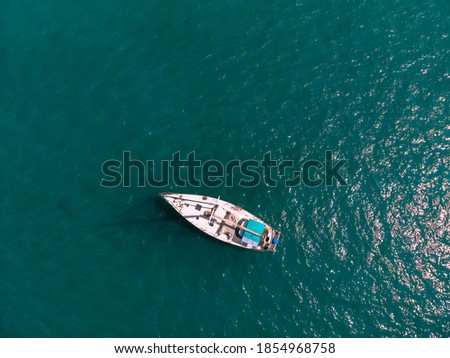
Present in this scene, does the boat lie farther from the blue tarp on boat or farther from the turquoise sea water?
the turquoise sea water

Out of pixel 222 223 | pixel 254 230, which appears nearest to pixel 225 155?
pixel 222 223

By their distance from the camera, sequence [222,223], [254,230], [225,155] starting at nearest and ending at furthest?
1. [254,230]
2. [222,223]
3. [225,155]

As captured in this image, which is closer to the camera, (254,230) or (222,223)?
(254,230)

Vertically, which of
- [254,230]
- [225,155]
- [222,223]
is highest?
[225,155]

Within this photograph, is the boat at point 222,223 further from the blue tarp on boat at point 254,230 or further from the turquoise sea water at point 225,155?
the turquoise sea water at point 225,155

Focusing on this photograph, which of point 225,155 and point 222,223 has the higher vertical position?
point 225,155

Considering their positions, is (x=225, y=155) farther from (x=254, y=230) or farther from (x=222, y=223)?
(x=254, y=230)

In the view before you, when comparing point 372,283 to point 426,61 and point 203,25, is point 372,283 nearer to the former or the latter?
point 426,61
